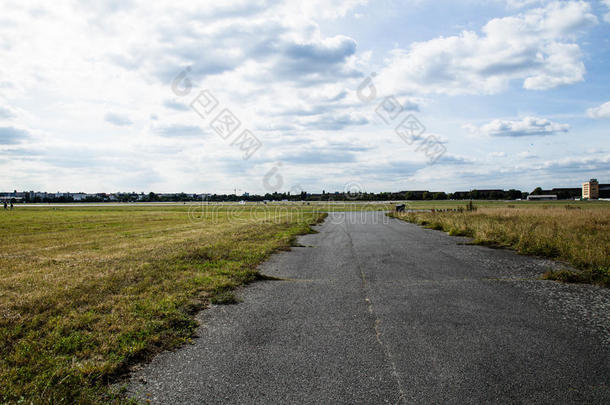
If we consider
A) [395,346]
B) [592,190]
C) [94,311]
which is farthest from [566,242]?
[592,190]

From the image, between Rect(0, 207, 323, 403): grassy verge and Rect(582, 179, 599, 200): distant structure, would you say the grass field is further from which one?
Rect(582, 179, 599, 200): distant structure

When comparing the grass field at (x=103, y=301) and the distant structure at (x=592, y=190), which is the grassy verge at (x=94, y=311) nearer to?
the grass field at (x=103, y=301)

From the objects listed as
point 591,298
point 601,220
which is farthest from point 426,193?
point 591,298

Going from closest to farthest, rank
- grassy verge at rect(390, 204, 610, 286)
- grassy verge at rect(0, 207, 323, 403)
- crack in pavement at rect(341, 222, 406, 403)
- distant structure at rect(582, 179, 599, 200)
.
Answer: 1. crack in pavement at rect(341, 222, 406, 403)
2. grassy verge at rect(0, 207, 323, 403)
3. grassy verge at rect(390, 204, 610, 286)
4. distant structure at rect(582, 179, 599, 200)

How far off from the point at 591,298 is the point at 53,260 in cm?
1513

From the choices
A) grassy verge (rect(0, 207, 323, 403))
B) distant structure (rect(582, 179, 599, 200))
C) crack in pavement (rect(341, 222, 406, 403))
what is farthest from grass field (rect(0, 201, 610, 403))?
distant structure (rect(582, 179, 599, 200))

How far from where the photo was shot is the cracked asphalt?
3770mm

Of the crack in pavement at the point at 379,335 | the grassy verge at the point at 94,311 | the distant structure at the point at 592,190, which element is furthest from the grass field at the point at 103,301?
the distant structure at the point at 592,190

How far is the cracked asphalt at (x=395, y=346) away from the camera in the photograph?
3770 mm

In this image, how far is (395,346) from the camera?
493 cm

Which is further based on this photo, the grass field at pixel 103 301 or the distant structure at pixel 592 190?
→ the distant structure at pixel 592 190

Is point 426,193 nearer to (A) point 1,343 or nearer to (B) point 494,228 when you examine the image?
(B) point 494,228

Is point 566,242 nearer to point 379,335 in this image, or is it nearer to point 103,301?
point 379,335

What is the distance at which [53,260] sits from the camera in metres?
12.4
